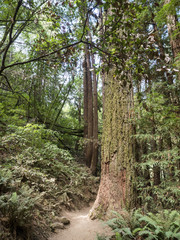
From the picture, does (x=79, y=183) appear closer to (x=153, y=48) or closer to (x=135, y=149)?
(x=135, y=149)

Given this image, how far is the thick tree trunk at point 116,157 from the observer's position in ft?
12.8

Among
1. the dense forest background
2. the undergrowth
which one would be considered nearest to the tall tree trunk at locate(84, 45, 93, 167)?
the undergrowth

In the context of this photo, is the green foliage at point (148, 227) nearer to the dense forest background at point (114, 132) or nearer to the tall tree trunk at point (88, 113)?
the dense forest background at point (114, 132)

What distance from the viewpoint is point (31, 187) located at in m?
4.21

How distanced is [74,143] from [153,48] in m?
10.5

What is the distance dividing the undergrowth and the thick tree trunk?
50.7 inches

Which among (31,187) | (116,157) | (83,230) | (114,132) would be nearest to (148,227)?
(83,230)

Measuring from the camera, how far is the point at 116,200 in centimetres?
390

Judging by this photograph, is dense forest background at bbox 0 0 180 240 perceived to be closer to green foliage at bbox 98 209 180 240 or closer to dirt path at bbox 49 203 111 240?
green foliage at bbox 98 209 180 240

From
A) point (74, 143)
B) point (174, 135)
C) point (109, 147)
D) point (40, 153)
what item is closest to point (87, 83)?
point (74, 143)

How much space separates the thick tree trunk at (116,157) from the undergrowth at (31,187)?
129 cm

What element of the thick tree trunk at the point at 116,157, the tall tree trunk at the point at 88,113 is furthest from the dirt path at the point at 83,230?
the tall tree trunk at the point at 88,113

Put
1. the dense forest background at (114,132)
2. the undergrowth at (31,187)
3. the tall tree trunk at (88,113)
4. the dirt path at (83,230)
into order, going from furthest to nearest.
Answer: the tall tree trunk at (88,113), the dirt path at (83,230), the undergrowth at (31,187), the dense forest background at (114,132)

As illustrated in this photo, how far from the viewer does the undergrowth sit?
2.70m
